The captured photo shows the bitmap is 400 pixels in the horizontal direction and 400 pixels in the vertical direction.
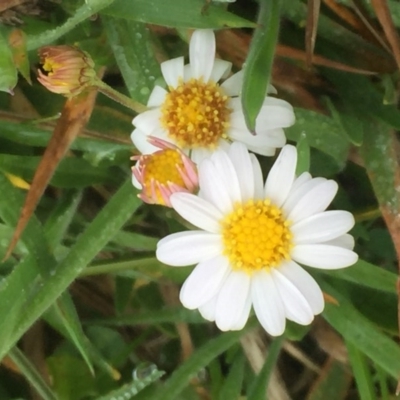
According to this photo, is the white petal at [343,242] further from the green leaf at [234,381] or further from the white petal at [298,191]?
the green leaf at [234,381]

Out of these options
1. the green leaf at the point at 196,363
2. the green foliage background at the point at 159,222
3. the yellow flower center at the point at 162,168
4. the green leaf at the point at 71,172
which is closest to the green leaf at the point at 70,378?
the green foliage background at the point at 159,222

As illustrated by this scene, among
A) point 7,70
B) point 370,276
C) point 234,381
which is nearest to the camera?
point 7,70

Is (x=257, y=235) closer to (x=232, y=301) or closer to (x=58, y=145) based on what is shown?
(x=232, y=301)

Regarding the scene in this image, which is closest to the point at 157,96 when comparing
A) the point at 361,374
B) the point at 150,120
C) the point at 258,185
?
the point at 150,120

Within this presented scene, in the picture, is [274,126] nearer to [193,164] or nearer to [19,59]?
[193,164]

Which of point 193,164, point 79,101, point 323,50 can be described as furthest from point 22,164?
point 323,50
